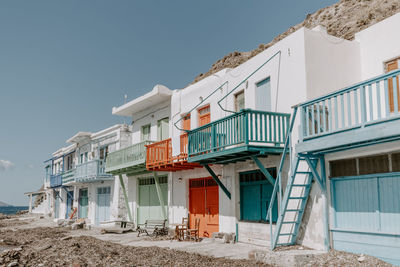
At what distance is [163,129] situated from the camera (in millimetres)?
21344

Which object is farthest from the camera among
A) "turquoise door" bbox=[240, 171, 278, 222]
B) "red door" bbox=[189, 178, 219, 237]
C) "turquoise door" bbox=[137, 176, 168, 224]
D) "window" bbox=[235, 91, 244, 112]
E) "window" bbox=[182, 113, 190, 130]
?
"turquoise door" bbox=[137, 176, 168, 224]

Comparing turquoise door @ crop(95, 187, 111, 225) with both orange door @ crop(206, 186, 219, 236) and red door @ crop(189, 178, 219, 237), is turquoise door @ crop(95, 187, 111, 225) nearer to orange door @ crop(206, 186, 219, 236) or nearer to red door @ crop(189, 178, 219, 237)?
red door @ crop(189, 178, 219, 237)

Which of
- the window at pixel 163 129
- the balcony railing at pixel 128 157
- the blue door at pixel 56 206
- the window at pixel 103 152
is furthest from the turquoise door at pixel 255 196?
the blue door at pixel 56 206

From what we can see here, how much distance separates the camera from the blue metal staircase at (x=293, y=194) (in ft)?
36.2

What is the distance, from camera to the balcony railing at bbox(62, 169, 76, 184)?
31.3m

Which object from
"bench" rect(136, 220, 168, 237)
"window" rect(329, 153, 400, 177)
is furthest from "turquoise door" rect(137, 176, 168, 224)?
"window" rect(329, 153, 400, 177)

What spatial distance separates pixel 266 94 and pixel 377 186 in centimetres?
544

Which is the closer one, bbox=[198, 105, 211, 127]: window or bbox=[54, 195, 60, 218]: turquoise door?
bbox=[198, 105, 211, 127]: window

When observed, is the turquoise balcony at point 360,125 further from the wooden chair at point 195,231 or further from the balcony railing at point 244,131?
the wooden chair at point 195,231

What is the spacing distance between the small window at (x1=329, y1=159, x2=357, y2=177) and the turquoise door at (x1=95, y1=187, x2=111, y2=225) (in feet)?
61.2

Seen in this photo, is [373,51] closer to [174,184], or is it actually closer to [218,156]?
[218,156]

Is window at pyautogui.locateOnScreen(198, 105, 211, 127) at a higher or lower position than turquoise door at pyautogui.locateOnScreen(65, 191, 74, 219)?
higher

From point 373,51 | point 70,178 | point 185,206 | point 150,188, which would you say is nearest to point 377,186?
point 373,51

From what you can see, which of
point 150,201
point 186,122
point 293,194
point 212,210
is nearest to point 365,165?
point 293,194
